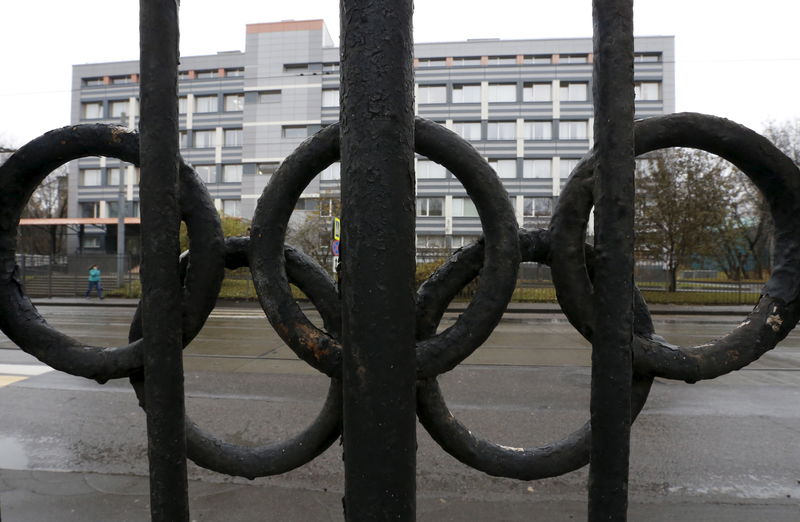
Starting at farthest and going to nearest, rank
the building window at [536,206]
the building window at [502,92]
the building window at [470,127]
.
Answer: the building window at [502,92] < the building window at [470,127] < the building window at [536,206]

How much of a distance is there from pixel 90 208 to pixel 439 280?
58.4 meters

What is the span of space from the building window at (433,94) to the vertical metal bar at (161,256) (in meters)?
47.1

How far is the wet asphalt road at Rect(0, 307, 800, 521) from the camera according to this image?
137 inches

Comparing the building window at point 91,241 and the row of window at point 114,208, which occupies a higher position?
the row of window at point 114,208

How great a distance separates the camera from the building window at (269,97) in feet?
154

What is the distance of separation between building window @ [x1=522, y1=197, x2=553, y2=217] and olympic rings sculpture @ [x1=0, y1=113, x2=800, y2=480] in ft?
142

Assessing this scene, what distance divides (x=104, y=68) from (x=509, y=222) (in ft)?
206

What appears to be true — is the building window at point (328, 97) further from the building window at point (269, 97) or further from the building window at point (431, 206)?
the building window at point (431, 206)

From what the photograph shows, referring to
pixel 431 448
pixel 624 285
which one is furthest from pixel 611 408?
pixel 431 448

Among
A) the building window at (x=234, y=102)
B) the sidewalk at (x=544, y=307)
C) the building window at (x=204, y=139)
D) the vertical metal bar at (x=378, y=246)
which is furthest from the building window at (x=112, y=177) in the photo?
the vertical metal bar at (x=378, y=246)

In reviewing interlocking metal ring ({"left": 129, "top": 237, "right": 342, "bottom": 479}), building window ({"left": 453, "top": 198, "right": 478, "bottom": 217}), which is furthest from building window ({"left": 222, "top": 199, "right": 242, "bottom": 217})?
interlocking metal ring ({"left": 129, "top": 237, "right": 342, "bottom": 479})

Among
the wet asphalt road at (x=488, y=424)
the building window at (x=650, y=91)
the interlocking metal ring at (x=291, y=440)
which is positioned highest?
the building window at (x=650, y=91)

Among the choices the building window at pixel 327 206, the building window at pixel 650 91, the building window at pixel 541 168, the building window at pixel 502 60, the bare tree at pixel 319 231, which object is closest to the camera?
the building window at pixel 327 206

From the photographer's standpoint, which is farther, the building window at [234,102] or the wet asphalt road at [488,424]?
the building window at [234,102]
